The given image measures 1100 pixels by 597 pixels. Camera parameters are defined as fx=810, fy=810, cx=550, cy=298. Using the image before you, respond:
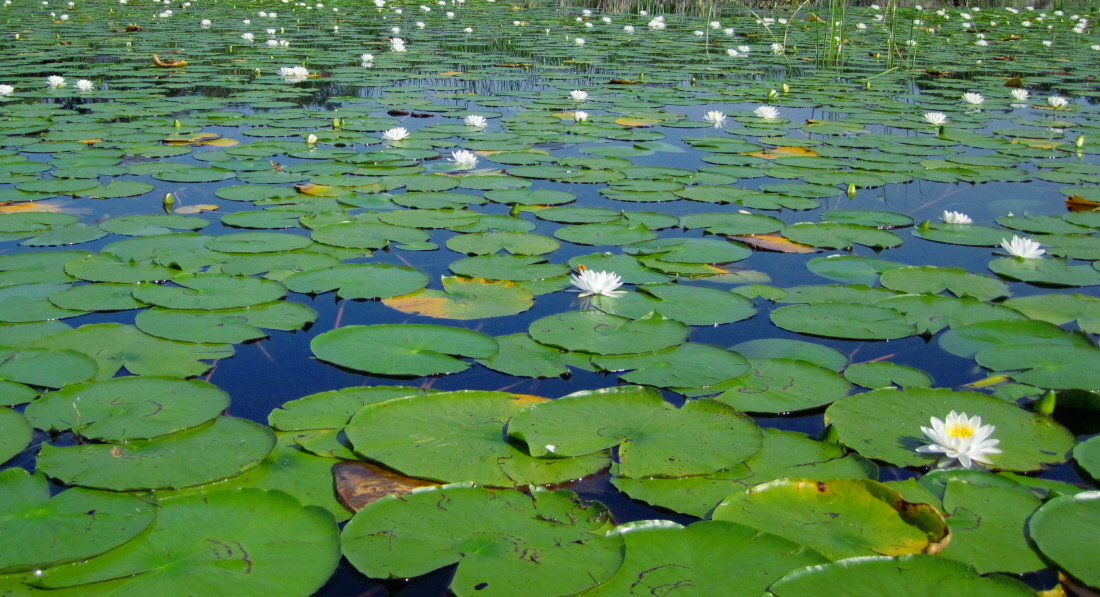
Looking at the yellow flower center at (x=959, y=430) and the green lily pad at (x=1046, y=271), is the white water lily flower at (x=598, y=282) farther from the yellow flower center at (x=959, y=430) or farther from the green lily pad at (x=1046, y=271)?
the green lily pad at (x=1046, y=271)

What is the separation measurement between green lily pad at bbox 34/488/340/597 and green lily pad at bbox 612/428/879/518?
614 millimetres

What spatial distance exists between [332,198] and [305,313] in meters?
1.36

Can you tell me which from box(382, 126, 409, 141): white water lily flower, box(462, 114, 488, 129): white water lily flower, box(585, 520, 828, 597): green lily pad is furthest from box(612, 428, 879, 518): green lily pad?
box(462, 114, 488, 129): white water lily flower

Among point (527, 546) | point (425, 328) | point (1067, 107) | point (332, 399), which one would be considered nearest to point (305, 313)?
point (425, 328)

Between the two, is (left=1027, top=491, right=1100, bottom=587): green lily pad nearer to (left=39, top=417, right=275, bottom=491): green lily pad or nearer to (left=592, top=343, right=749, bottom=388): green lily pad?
(left=592, top=343, right=749, bottom=388): green lily pad

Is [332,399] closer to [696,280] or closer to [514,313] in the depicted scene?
[514,313]

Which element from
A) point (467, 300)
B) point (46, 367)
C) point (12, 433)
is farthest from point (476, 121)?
point (12, 433)

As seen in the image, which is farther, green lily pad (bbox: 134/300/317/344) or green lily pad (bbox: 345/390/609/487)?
green lily pad (bbox: 134/300/317/344)

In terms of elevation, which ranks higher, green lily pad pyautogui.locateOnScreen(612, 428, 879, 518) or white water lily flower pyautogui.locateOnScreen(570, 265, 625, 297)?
white water lily flower pyautogui.locateOnScreen(570, 265, 625, 297)

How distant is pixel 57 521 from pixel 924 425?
1823 mm

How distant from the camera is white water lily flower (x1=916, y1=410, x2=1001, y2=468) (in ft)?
5.69

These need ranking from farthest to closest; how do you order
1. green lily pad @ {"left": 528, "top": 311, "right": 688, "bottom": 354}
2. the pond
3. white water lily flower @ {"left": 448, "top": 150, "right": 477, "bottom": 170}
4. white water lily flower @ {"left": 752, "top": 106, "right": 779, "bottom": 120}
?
white water lily flower @ {"left": 752, "top": 106, "right": 779, "bottom": 120}
white water lily flower @ {"left": 448, "top": 150, "right": 477, "bottom": 170}
green lily pad @ {"left": 528, "top": 311, "right": 688, "bottom": 354}
the pond

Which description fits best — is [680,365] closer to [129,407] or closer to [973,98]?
[129,407]

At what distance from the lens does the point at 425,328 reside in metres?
2.36
